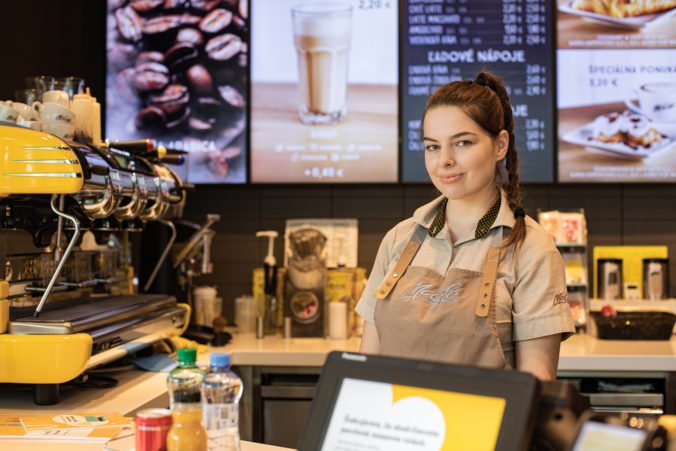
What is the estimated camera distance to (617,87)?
3732 millimetres

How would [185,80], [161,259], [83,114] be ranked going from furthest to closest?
[185,80] → [161,259] → [83,114]

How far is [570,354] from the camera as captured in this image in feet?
10.3

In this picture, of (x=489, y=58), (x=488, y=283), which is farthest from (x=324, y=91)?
(x=488, y=283)

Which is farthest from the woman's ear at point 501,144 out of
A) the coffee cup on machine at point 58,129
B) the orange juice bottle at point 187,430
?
the coffee cup on machine at point 58,129

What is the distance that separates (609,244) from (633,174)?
1.24ft

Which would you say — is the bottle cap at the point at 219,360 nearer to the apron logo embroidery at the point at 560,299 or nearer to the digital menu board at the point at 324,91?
the apron logo embroidery at the point at 560,299

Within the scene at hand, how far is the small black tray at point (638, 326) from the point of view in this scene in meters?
3.50

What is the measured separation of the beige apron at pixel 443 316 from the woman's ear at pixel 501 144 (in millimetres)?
191

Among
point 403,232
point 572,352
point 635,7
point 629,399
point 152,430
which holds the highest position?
point 635,7

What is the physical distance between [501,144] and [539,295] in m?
0.37

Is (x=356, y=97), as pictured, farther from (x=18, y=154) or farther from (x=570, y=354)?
(x=18, y=154)

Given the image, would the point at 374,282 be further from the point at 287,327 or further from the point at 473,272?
the point at 287,327

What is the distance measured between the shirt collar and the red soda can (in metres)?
0.83

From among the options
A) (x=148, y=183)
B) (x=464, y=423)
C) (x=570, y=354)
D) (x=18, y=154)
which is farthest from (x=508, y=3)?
(x=464, y=423)
